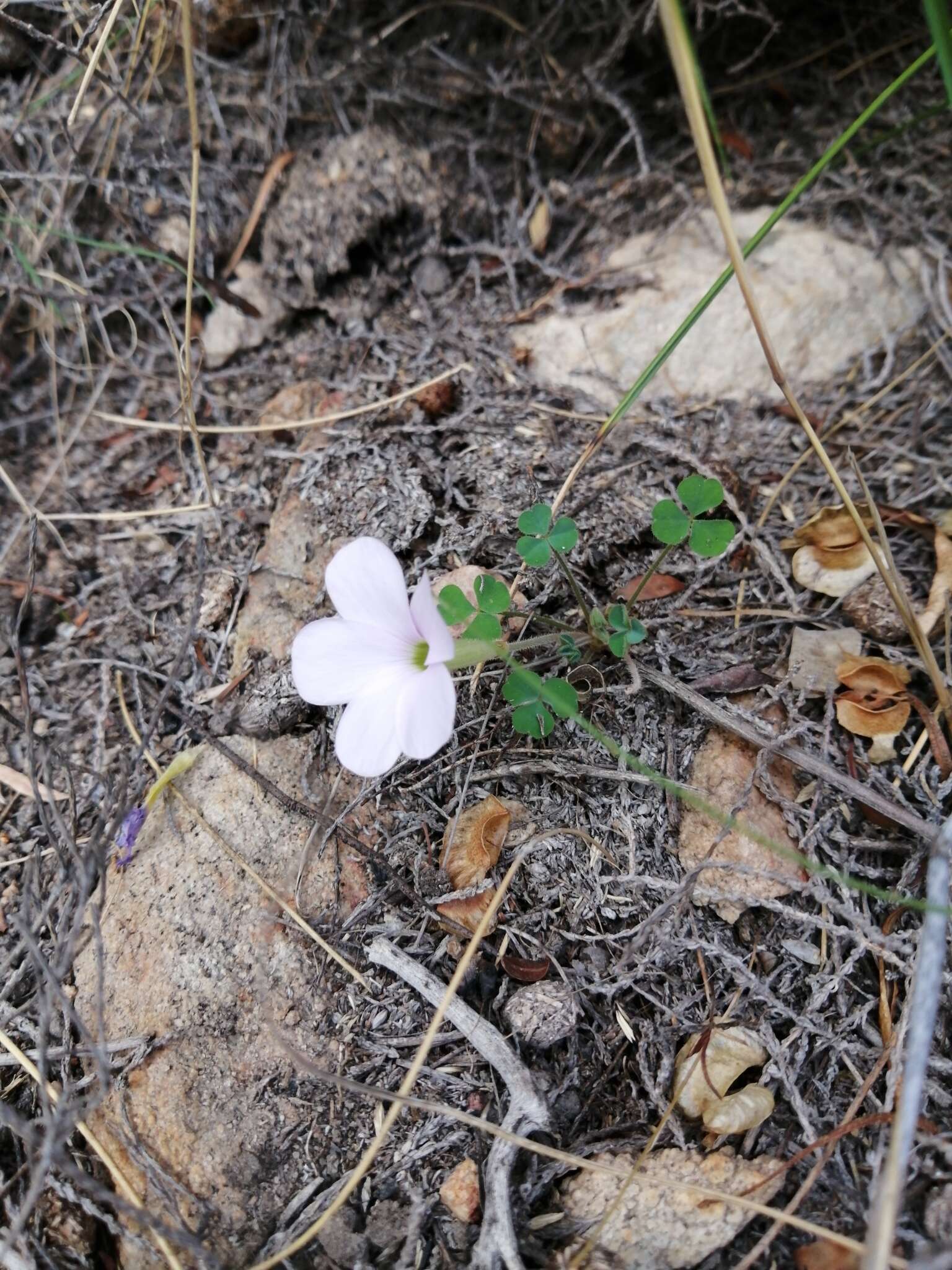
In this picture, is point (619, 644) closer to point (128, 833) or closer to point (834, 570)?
point (834, 570)

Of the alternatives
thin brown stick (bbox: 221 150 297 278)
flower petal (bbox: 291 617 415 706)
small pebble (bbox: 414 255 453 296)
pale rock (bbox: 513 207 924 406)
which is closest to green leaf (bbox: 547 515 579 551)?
flower petal (bbox: 291 617 415 706)

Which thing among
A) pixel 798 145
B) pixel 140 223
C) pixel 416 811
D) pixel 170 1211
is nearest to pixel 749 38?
pixel 798 145

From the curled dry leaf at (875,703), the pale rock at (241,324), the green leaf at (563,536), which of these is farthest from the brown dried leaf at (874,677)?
the pale rock at (241,324)

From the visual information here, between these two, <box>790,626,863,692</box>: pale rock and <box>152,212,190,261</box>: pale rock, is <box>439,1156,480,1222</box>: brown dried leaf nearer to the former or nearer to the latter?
<box>790,626,863,692</box>: pale rock

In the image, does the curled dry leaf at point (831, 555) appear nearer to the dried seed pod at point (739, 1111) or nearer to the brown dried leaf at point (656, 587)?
the brown dried leaf at point (656, 587)

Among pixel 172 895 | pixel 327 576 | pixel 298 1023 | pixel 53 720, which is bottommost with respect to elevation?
pixel 298 1023

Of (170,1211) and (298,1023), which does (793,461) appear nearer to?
(298,1023)
